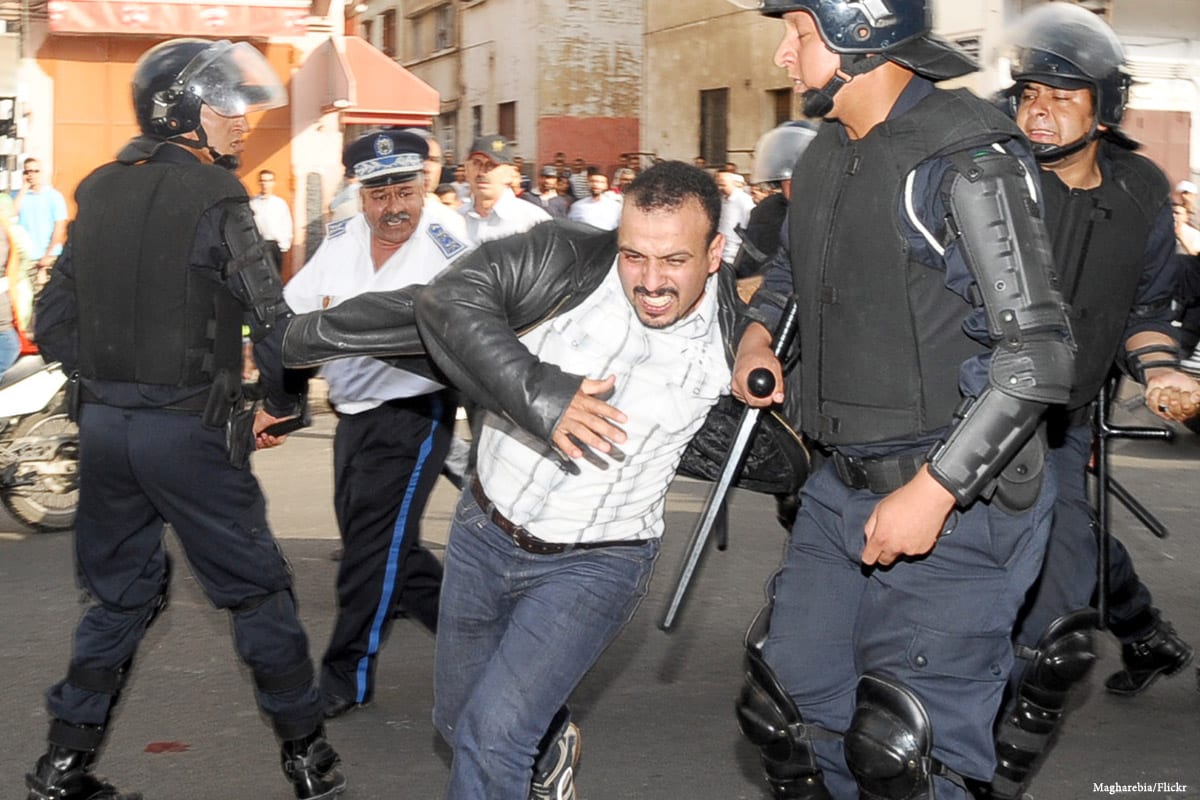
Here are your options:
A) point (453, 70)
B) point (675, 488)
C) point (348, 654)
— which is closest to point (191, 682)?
point (348, 654)

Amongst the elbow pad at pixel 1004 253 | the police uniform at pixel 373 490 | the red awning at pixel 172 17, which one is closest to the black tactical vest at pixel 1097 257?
the elbow pad at pixel 1004 253

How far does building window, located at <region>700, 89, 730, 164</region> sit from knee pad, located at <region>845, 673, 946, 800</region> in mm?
23347

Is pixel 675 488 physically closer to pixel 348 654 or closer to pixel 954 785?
pixel 348 654

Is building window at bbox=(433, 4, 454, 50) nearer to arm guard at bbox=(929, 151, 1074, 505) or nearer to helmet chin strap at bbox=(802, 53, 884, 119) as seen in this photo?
helmet chin strap at bbox=(802, 53, 884, 119)

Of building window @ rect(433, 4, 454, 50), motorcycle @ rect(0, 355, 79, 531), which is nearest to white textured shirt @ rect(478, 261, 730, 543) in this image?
motorcycle @ rect(0, 355, 79, 531)

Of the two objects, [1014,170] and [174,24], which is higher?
[174,24]

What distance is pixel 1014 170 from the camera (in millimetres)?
3070

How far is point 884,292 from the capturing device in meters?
3.22

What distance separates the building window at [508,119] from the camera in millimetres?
31609

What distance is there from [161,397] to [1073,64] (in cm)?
253

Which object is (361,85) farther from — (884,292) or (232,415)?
(884,292)

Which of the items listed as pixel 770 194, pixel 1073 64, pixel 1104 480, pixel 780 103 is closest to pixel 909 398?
pixel 1073 64

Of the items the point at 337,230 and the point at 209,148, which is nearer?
the point at 209,148

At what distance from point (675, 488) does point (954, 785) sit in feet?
18.9
